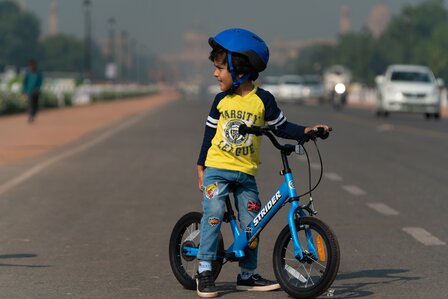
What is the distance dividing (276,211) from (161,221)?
439cm

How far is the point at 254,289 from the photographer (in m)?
7.35

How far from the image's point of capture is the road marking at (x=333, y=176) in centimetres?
1614

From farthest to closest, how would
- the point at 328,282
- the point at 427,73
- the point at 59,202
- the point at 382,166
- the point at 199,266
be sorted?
the point at 427,73 < the point at 382,166 < the point at 59,202 < the point at 199,266 < the point at 328,282

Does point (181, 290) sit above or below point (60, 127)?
above

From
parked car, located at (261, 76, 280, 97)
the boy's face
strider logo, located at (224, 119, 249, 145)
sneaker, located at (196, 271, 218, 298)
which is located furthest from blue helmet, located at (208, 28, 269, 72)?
parked car, located at (261, 76, 280, 97)

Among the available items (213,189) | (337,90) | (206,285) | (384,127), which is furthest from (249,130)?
(384,127)

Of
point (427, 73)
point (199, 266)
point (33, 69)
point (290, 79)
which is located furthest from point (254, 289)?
point (290, 79)

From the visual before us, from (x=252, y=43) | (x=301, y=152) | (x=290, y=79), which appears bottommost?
(x=290, y=79)

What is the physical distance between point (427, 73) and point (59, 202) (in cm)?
3310

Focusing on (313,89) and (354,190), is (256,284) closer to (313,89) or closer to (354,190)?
(354,190)

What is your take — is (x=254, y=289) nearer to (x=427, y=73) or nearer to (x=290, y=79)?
(x=427, y=73)

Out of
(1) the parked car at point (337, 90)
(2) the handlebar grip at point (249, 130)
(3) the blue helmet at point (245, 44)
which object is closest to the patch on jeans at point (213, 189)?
(2) the handlebar grip at point (249, 130)

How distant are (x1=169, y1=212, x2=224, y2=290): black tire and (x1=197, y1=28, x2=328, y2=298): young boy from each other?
0.83ft

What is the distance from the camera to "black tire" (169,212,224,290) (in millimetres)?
7484
